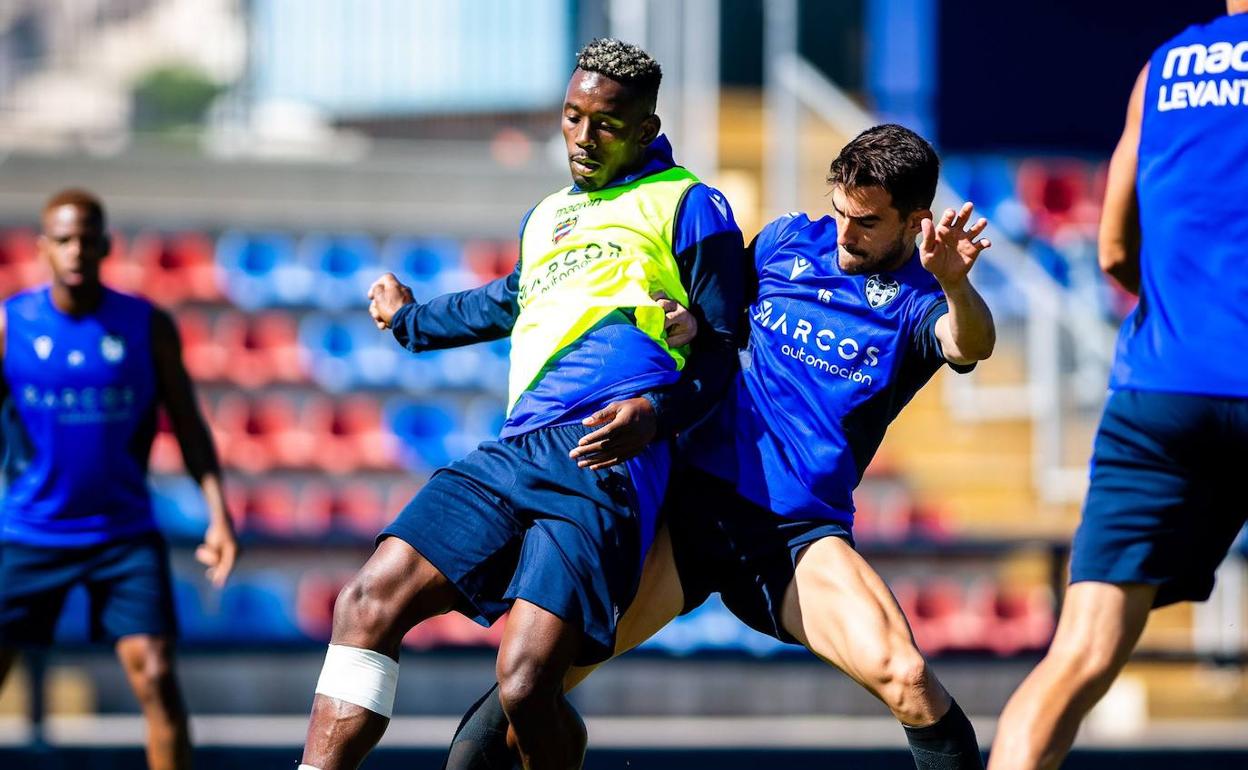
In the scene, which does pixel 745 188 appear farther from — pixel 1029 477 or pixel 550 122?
pixel 1029 477

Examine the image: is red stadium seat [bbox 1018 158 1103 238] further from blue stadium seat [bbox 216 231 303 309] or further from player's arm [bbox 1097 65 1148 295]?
player's arm [bbox 1097 65 1148 295]

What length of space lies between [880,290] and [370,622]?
1483 millimetres

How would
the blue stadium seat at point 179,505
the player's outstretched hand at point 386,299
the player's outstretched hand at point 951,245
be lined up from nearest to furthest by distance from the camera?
1. the player's outstretched hand at point 951,245
2. the player's outstretched hand at point 386,299
3. the blue stadium seat at point 179,505

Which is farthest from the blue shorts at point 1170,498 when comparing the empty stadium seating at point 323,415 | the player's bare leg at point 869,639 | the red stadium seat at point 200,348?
the red stadium seat at point 200,348

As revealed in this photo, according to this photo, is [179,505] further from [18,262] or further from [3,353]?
[3,353]

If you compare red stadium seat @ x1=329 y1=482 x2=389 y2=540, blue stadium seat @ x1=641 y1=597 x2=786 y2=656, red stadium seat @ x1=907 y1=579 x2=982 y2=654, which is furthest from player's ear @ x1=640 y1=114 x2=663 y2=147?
red stadium seat @ x1=329 y1=482 x2=389 y2=540

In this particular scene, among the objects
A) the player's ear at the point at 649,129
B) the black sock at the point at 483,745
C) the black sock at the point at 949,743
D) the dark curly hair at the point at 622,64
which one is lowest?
the black sock at the point at 483,745

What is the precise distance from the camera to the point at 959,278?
11.7ft

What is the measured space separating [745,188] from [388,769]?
7117 mm

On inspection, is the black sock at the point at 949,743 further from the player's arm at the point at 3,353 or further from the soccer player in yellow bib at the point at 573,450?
the player's arm at the point at 3,353

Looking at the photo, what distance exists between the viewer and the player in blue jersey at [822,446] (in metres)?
3.80

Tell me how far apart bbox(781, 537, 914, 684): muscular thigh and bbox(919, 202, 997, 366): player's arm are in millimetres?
574

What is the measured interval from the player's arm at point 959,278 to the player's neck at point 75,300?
327 centimetres

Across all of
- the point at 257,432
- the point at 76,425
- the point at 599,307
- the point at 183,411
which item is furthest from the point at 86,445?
the point at 257,432
